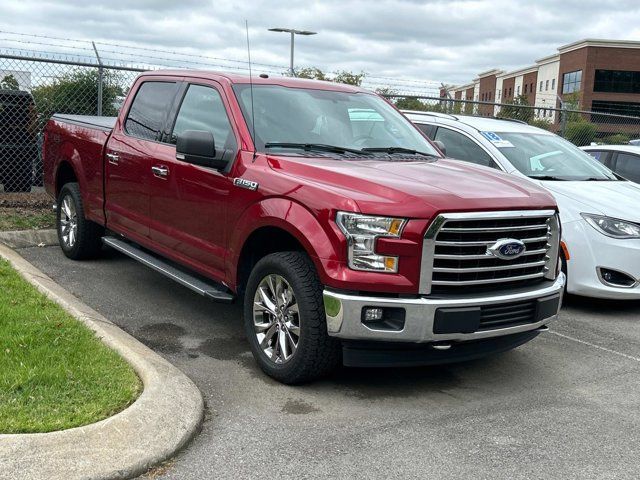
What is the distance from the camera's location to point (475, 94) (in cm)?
11256

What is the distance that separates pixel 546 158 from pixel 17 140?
707 centimetres

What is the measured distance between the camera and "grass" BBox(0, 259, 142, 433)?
3.67m

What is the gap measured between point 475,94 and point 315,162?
112m

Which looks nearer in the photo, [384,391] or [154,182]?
[384,391]

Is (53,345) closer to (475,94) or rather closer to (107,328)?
(107,328)

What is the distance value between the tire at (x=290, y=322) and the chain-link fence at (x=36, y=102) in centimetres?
645

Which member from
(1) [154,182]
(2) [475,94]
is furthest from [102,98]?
(2) [475,94]

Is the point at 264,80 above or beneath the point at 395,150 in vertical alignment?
above

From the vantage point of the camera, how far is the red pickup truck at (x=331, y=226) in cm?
418

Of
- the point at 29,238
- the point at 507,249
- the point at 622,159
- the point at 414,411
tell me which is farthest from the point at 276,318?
the point at 622,159

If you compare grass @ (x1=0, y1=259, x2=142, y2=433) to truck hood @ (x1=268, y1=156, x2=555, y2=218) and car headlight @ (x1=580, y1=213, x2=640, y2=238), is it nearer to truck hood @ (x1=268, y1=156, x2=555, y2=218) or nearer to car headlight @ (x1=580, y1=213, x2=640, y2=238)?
→ truck hood @ (x1=268, y1=156, x2=555, y2=218)

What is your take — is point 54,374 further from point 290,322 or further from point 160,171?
point 160,171

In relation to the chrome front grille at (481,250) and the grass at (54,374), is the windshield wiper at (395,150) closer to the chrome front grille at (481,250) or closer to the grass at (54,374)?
the chrome front grille at (481,250)

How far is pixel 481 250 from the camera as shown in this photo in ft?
14.4
